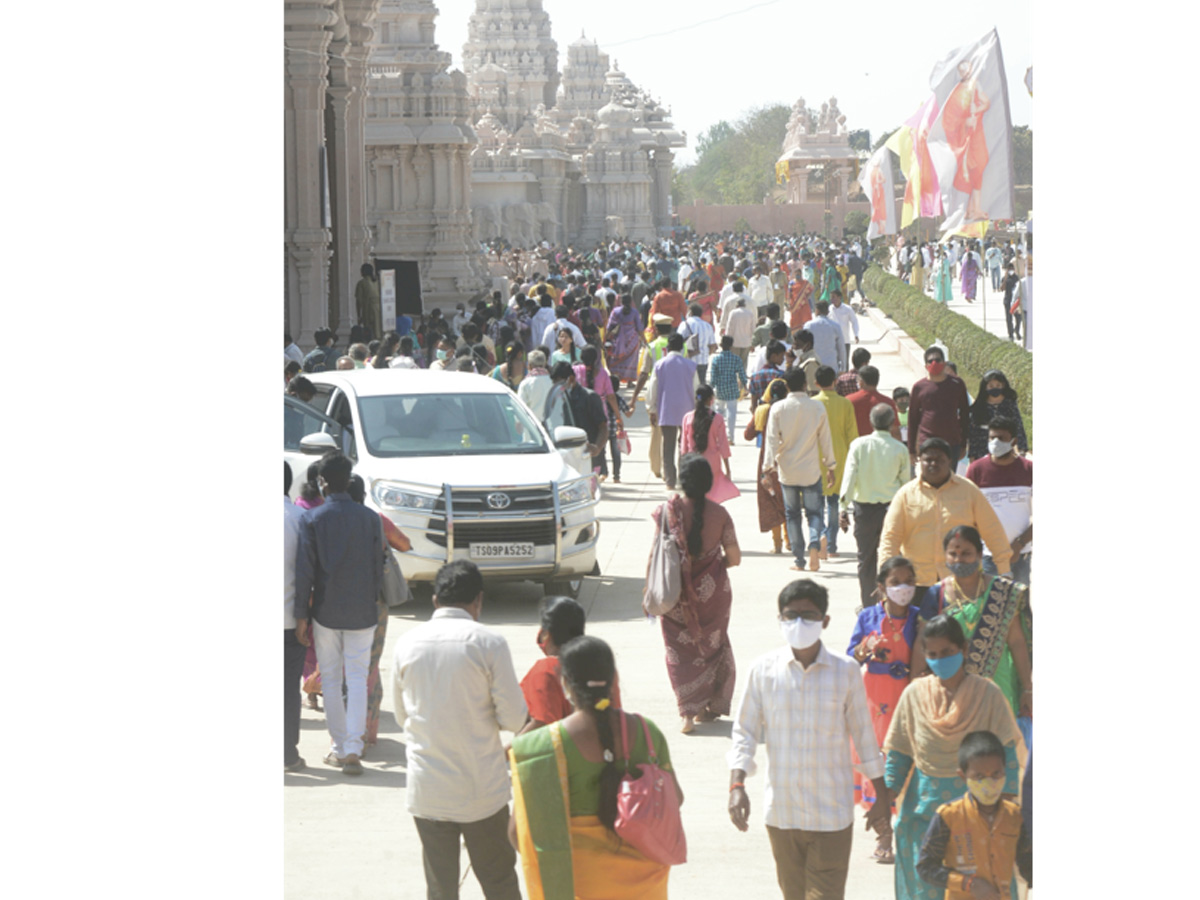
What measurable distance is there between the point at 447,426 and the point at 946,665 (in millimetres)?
6569

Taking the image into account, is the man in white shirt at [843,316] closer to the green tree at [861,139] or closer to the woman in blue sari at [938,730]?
the woman in blue sari at [938,730]

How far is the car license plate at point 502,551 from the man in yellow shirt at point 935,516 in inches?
126

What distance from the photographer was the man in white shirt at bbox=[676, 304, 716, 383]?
1972 cm

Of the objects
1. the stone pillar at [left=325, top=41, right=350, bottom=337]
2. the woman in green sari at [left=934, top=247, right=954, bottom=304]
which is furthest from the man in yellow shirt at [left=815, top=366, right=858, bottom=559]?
the woman in green sari at [left=934, top=247, right=954, bottom=304]

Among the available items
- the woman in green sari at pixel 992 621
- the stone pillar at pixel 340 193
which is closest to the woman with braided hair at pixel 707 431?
the woman in green sari at pixel 992 621

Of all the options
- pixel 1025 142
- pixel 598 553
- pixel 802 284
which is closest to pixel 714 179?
pixel 1025 142

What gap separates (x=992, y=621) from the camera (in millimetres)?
6434

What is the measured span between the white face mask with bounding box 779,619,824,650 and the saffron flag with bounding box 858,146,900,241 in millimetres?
25158

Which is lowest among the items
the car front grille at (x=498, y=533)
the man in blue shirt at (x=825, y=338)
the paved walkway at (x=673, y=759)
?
the paved walkway at (x=673, y=759)

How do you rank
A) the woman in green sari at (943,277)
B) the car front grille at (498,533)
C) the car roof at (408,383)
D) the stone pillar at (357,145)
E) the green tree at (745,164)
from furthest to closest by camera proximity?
1. the green tree at (745,164)
2. the woman in green sari at (943,277)
3. the stone pillar at (357,145)
4. the car roof at (408,383)
5. the car front grille at (498,533)

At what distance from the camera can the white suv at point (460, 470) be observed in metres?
10.8

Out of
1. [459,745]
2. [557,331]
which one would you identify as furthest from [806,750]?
[557,331]

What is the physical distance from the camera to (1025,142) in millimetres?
106938

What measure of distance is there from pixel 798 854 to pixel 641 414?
1816cm
